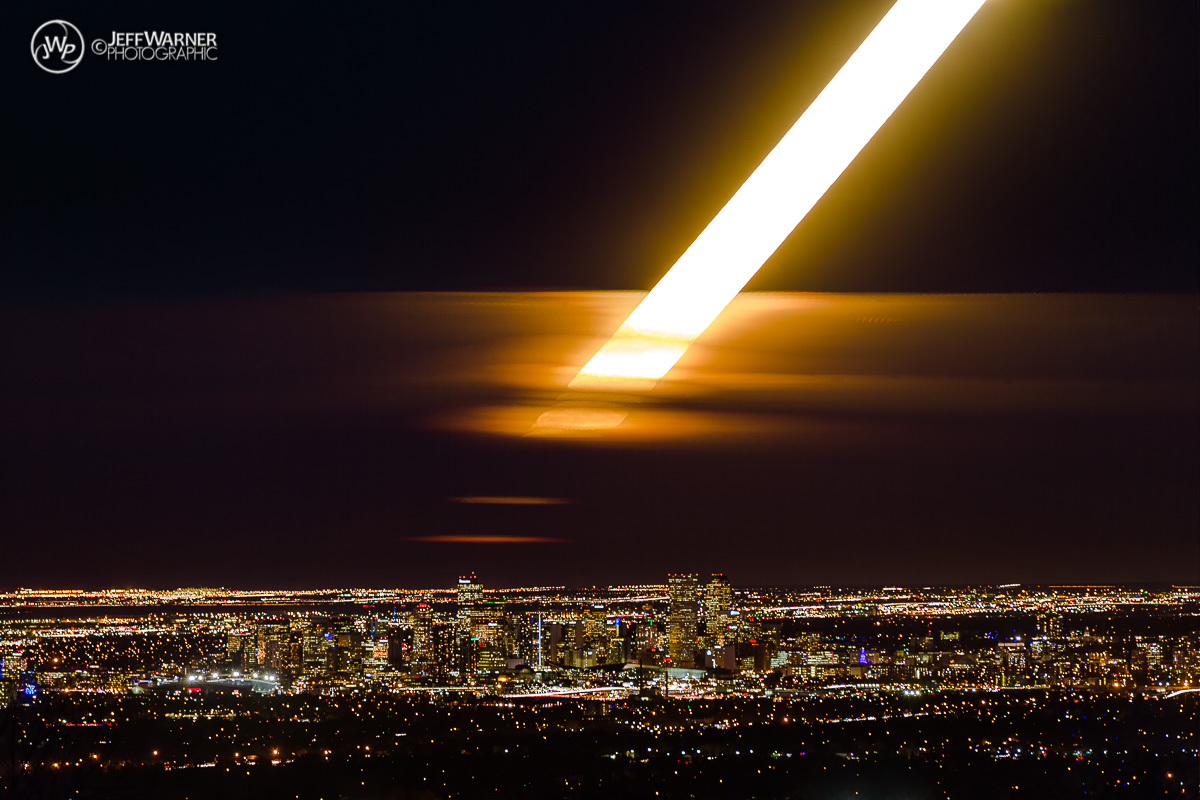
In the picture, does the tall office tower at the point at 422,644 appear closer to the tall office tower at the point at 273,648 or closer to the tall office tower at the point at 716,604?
the tall office tower at the point at 273,648

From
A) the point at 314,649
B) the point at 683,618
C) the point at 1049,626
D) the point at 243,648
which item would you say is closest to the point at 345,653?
the point at 314,649

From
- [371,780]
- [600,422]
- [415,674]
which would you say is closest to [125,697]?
[371,780]

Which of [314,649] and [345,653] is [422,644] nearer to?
[345,653]

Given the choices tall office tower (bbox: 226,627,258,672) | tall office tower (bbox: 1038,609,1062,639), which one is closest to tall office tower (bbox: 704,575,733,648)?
tall office tower (bbox: 1038,609,1062,639)

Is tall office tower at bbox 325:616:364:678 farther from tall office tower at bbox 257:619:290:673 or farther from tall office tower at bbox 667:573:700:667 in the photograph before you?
tall office tower at bbox 667:573:700:667

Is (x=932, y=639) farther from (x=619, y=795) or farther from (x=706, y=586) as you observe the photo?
(x=706, y=586)

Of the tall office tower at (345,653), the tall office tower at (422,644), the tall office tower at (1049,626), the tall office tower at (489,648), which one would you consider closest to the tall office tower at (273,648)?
the tall office tower at (345,653)
